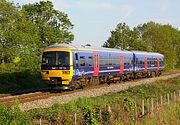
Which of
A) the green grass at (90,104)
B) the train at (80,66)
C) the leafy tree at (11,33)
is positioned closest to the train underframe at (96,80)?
the train at (80,66)

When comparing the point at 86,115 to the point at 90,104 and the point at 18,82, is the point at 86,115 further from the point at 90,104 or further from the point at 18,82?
the point at 18,82

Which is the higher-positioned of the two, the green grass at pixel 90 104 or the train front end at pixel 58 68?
the train front end at pixel 58 68

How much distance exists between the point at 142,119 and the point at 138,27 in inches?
2995

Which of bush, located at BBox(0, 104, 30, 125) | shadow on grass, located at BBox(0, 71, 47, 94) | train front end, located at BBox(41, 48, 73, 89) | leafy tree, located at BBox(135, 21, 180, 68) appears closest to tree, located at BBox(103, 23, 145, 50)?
leafy tree, located at BBox(135, 21, 180, 68)

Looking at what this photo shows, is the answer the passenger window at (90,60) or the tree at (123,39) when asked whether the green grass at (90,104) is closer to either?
the passenger window at (90,60)

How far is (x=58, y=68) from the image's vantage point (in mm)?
24609

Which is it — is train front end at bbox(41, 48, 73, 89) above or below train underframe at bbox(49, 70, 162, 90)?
above

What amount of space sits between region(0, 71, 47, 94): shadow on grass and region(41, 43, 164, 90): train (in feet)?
12.1

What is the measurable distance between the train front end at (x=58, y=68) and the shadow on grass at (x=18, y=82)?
3471mm

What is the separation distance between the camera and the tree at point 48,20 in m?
53.6

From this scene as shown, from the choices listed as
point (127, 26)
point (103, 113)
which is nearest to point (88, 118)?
point (103, 113)

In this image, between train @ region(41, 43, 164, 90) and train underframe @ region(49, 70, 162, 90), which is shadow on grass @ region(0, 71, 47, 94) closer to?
train @ region(41, 43, 164, 90)

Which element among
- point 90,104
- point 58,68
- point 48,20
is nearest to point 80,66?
point 58,68

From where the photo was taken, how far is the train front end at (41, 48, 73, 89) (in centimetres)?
2438
